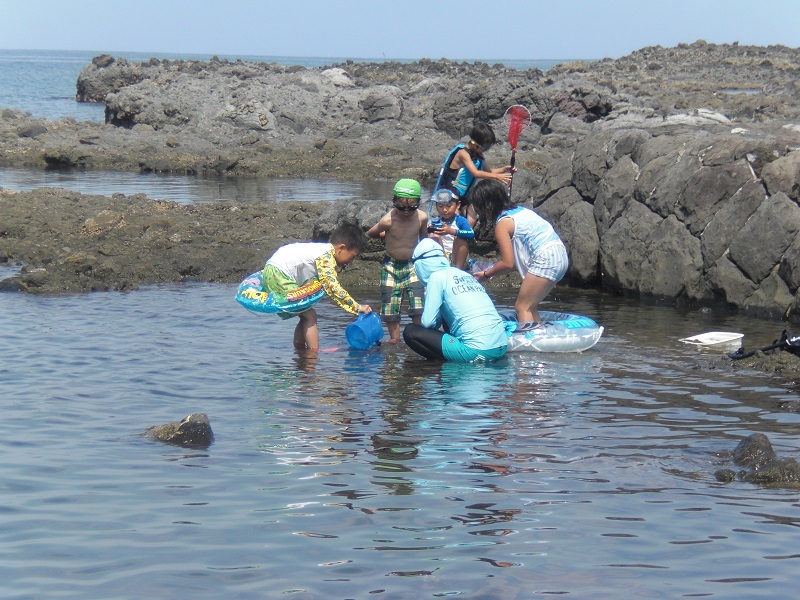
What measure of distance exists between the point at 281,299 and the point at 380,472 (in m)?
3.42

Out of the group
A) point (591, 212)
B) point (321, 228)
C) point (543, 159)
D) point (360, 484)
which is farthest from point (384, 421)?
point (543, 159)

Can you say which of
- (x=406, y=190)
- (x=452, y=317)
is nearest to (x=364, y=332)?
(x=452, y=317)

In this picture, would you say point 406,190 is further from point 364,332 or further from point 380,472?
point 380,472

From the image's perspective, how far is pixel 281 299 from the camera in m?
9.03

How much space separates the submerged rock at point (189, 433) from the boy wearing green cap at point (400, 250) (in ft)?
11.2

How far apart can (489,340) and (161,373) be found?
2.85 meters

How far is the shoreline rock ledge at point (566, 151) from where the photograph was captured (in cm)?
1130

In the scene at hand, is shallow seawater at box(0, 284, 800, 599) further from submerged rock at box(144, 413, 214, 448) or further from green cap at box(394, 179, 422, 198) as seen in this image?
green cap at box(394, 179, 422, 198)

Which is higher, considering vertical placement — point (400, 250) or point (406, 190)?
point (406, 190)

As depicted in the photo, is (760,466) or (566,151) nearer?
(760,466)

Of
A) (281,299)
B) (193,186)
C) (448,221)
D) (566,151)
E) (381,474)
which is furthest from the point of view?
(566,151)

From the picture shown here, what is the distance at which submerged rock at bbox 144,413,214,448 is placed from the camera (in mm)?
6379

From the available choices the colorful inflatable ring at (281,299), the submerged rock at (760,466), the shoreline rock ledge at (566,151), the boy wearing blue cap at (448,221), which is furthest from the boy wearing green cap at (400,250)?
the submerged rock at (760,466)

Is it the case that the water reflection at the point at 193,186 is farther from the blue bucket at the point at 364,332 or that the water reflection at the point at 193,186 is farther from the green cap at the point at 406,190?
the blue bucket at the point at 364,332
